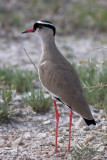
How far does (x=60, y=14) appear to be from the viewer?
37.0 ft

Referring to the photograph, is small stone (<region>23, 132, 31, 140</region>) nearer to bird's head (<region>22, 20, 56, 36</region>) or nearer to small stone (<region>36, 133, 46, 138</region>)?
small stone (<region>36, 133, 46, 138</region>)

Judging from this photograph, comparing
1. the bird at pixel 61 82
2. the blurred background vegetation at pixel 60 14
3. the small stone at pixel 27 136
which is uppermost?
the bird at pixel 61 82

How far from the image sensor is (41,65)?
396cm

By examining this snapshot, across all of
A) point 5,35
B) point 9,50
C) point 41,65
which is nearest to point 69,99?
point 41,65

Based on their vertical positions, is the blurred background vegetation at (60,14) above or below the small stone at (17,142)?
below

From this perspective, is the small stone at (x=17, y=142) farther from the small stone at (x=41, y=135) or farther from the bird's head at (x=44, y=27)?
the bird's head at (x=44, y=27)

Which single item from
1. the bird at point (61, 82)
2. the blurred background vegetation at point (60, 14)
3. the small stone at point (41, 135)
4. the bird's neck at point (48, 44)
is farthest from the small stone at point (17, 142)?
the blurred background vegetation at point (60, 14)

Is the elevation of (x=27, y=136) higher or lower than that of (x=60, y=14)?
higher

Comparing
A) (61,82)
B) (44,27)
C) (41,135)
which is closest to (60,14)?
(44,27)

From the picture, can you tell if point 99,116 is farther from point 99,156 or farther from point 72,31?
point 72,31

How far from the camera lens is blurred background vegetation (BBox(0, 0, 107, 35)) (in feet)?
33.6

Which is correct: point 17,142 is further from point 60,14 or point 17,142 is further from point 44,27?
point 60,14

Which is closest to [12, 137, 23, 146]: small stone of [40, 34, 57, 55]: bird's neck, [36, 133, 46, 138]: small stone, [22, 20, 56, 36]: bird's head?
[36, 133, 46, 138]: small stone

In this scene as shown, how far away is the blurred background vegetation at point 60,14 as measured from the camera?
10.2 m
